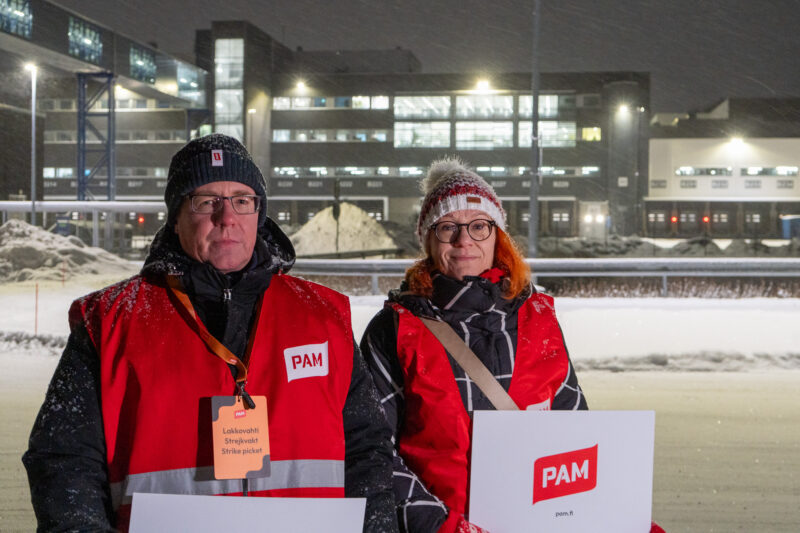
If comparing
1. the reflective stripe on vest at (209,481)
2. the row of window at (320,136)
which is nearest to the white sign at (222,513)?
the reflective stripe on vest at (209,481)

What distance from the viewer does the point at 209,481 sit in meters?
2.06

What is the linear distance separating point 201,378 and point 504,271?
122 centimetres

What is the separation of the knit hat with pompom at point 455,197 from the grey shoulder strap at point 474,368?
49 centimetres

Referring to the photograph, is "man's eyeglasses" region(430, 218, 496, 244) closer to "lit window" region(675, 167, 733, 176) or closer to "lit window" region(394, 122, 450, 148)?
"lit window" region(394, 122, 450, 148)

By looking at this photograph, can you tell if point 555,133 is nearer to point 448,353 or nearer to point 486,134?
point 486,134

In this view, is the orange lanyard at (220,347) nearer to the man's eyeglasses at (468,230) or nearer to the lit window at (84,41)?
the man's eyeglasses at (468,230)

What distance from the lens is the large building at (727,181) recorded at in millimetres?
57250

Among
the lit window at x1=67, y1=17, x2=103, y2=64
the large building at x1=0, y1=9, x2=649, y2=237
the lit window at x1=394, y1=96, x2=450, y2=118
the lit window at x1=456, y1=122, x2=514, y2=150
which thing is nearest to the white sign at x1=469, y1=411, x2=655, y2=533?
the lit window at x1=67, y1=17, x2=103, y2=64

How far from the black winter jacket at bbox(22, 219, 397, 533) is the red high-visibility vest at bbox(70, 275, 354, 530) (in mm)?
42

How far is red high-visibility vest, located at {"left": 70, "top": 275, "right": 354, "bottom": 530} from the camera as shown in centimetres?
204

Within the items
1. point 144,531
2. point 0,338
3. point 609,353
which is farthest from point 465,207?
point 0,338

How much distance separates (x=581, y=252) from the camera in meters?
27.9

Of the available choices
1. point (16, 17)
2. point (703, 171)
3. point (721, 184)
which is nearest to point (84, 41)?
point (16, 17)

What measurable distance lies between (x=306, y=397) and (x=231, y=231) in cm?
51
